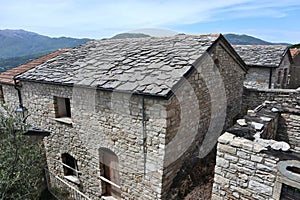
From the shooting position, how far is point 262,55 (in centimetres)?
1350

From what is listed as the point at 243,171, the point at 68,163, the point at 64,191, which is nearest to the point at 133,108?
the point at 243,171

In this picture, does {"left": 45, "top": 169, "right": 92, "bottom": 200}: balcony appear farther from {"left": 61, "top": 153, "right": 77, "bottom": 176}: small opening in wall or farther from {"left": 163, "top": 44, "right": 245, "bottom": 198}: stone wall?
{"left": 163, "top": 44, "right": 245, "bottom": 198}: stone wall

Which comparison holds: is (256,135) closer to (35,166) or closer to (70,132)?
(35,166)

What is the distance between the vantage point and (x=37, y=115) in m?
8.62

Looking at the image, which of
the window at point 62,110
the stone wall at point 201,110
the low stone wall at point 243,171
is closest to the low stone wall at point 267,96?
the stone wall at point 201,110

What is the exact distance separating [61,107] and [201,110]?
18.1 feet

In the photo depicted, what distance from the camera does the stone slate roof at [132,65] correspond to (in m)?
5.31

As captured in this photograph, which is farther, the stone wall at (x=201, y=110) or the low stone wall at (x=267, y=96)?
the low stone wall at (x=267, y=96)

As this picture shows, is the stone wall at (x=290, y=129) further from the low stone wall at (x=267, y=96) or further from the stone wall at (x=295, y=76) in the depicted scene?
the stone wall at (x=295, y=76)

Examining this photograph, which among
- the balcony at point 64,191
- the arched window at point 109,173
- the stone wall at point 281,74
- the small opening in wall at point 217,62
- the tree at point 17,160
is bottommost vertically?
the balcony at point 64,191

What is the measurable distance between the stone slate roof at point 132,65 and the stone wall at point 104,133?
0.33m

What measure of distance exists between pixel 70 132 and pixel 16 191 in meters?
3.11

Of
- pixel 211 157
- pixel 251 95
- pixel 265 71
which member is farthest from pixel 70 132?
pixel 265 71

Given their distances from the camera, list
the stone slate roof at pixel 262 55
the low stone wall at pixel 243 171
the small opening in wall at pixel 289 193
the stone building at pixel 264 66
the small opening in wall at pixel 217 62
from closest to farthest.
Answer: the small opening in wall at pixel 289 193
the low stone wall at pixel 243 171
the small opening in wall at pixel 217 62
the stone building at pixel 264 66
the stone slate roof at pixel 262 55
